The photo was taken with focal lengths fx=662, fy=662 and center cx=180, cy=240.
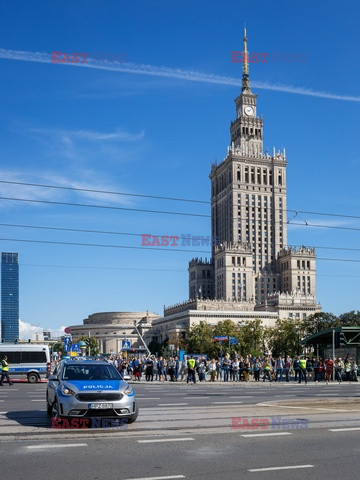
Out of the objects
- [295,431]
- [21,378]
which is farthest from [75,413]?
[21,378]

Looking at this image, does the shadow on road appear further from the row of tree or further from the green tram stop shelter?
the row of tree

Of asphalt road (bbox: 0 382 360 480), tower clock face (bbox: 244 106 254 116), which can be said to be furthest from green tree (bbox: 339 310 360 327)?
asphalt road (bbox: 0 382 360 480)

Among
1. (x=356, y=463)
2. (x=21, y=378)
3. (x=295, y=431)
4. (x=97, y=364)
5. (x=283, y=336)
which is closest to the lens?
(x=356, y=463)

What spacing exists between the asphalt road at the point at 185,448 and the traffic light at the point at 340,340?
2812 centimetres

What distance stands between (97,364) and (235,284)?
527ft

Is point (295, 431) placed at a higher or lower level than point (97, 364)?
lower

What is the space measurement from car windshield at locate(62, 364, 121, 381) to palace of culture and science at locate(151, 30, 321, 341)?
5938 inches

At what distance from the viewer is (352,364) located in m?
44.2

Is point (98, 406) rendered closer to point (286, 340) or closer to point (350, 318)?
point (286, 340)

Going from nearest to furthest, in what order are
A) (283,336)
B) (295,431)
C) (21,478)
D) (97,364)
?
(21,478), (295,431), (97,364), (283,336)

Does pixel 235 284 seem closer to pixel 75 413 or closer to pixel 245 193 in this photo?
pixel 245 193

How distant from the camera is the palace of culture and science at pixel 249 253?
558 ft

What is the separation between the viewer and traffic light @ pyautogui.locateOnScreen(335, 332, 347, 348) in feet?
148
